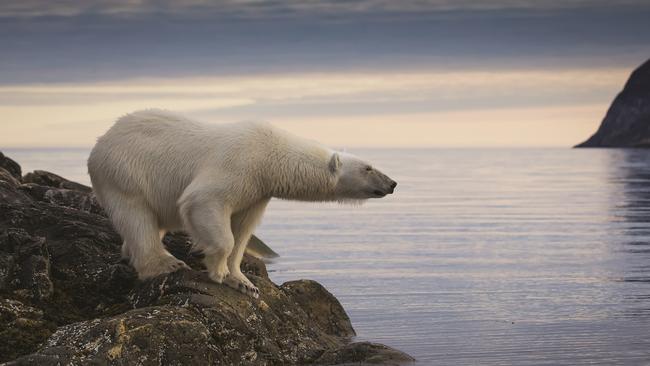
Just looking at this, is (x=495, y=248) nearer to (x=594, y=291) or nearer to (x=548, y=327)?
(x=594, y=291)

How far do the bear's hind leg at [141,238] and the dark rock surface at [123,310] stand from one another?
214 mm

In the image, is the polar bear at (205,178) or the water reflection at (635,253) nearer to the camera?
the polar bear at (205,178)

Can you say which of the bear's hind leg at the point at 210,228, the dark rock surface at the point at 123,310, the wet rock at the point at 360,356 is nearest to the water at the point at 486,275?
the wet rock at the point at 360,356

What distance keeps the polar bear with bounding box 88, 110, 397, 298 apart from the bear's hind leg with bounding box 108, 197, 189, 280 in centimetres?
1

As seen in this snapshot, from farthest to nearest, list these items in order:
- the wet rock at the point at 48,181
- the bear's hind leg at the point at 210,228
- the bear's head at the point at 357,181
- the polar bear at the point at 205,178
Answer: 1. the wet rock at the point at 48,181
2. the bear's head at the point at 357,181
3. the polar bear at the point at 205,178
4. the bear's hind leg at the point at 210,228

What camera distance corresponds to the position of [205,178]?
36.1ft

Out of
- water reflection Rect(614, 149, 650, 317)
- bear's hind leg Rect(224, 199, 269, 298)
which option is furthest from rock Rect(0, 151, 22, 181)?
water reflection Rect(614, 149, 650, 317)

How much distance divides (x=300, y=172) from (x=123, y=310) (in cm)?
252

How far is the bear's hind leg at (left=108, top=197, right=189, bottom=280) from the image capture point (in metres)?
11.3

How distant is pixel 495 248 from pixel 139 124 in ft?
45.6

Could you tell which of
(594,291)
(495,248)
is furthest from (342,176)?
(495,248)

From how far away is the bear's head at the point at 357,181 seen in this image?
38.3ft

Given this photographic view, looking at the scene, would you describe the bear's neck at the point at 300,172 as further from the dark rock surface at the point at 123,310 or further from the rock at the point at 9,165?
the rock at the point at 9,165

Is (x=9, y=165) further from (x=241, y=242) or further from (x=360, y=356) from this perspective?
(x=360, y=356)
